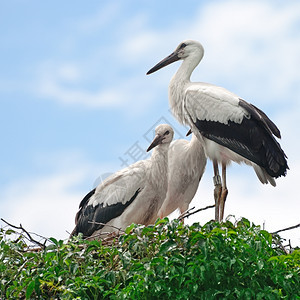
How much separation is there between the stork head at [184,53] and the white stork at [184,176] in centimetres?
97

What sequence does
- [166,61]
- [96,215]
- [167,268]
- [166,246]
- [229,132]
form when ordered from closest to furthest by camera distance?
[167,268]
[166,246]
[229,132]
[96,215]
[166,61]

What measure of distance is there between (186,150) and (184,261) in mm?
3045

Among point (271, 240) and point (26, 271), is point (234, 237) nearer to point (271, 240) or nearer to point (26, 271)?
point (271, 240)

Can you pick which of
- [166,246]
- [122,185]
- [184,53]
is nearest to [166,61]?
[184,53]

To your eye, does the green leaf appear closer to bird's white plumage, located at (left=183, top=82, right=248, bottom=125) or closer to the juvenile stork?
the juvenile stork

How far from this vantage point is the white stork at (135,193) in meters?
7.21

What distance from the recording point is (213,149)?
709 centimetres

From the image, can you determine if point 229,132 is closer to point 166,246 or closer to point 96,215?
point 96,215

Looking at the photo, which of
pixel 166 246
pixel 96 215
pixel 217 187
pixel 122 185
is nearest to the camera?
pixel 166 246

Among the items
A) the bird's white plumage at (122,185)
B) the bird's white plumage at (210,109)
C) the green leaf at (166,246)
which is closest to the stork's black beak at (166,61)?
the bird's white plumage at (210,109)

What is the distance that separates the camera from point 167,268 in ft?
16.3

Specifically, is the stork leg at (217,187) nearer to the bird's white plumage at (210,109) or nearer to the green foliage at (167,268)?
the bird's white plumage at (210,109)

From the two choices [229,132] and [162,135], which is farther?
[162,135]

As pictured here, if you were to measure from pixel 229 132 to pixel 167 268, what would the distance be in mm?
2438
